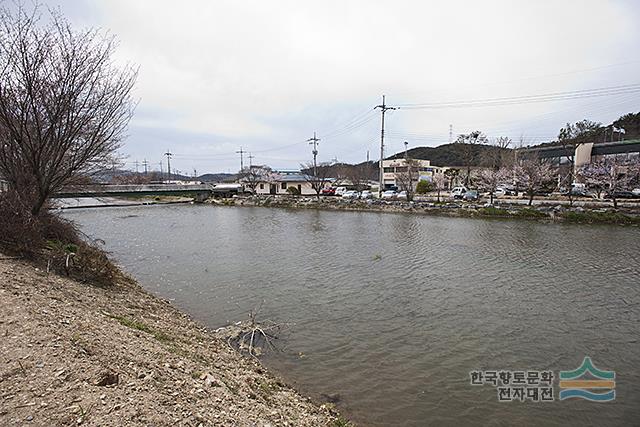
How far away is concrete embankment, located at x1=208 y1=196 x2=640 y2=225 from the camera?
22797 millimetres

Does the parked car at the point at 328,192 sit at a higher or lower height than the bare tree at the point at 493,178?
lower

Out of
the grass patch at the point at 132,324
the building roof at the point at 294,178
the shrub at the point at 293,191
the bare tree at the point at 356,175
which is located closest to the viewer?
the grass patch at the point at 132,324

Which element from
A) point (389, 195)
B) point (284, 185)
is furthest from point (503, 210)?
point (284, 185)

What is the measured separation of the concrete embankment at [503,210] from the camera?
22797 mm

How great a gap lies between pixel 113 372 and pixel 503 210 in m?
27.5

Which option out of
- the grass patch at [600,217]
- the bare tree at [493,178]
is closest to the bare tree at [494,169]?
the bare tree at [493,178]

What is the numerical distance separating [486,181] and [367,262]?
2449cm

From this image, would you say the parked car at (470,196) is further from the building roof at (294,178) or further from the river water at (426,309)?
the building roof at (294,178)

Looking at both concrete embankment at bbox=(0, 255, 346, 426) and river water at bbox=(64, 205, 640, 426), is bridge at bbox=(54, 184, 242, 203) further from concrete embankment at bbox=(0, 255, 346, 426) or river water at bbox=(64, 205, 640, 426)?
concrete embankment at bbox=(0, 255, 346, 426)

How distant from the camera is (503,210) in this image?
26297 mm

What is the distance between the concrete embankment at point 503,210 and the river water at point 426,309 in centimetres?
507

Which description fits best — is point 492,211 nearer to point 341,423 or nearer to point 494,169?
point 494,169

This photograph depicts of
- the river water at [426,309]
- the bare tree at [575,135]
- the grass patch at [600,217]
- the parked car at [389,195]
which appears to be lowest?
the river water at [426,309]

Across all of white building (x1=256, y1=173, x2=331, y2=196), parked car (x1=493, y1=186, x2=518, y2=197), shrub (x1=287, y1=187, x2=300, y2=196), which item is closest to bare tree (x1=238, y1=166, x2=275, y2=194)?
white building (x1=256, y1=173, x2=331, y2=196)
